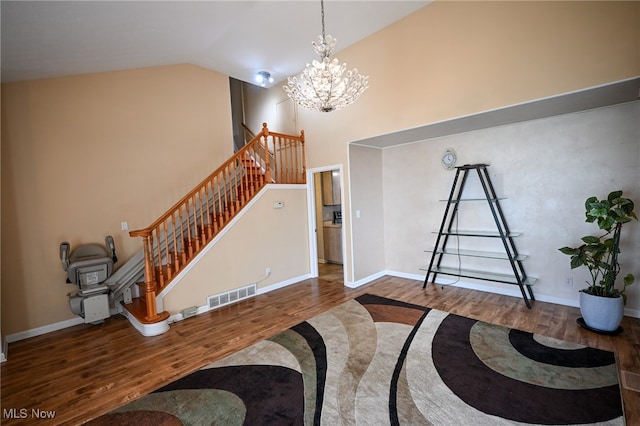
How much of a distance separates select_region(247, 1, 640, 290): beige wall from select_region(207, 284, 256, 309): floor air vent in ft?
5.63

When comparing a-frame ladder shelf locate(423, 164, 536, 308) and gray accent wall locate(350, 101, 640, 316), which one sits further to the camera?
a-frame ladder shelf locate(423, 164, 536, 308)

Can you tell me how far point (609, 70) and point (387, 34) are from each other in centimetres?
268

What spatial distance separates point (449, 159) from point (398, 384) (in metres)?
3.52

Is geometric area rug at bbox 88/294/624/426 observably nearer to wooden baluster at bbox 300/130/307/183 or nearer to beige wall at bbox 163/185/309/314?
beige wall at bbox 163/185/309/314

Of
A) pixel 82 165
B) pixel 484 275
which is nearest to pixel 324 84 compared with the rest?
pixel 484 275

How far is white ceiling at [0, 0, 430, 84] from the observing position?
2605mm

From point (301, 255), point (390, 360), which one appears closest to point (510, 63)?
point (390, 360)

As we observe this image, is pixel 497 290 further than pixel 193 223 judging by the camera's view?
No

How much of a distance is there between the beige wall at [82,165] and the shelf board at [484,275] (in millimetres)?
4722

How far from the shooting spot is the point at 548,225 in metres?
3.67

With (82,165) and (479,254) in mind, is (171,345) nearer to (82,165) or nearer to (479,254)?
(82,165)

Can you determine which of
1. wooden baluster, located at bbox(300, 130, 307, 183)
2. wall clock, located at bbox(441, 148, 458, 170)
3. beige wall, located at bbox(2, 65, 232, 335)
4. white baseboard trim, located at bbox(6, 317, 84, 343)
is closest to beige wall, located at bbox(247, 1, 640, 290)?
wooden baluster, located at bbox(300, 130, 307, 183)

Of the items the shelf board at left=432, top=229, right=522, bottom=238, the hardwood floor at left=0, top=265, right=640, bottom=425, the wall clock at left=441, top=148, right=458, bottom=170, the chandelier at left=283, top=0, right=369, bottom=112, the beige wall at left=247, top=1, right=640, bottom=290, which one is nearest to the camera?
the hardwood floor at left=0, top=265, right=640, bottom=425

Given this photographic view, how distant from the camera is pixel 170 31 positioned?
3.55 meters
